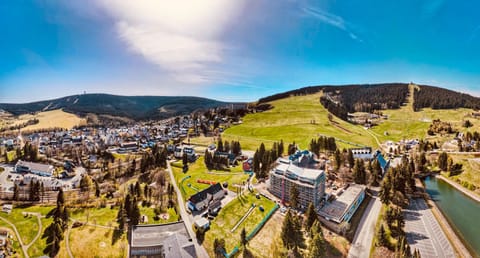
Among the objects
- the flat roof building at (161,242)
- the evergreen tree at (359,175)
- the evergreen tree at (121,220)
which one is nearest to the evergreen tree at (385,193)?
the evergreen tree at (359,175)

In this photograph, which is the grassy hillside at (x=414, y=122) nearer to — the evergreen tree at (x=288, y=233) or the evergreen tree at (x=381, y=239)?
the evergreen tree at (x=381, y=239)

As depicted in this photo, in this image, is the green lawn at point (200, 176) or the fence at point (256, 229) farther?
the green lawn at point (200, 176)

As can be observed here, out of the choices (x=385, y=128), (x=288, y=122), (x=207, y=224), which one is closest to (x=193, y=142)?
(x=288, y=122)

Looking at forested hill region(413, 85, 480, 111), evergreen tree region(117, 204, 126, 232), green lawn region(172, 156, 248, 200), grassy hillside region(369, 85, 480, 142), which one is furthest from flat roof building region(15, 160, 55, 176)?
forested hill region(413, 85, 480, 111)

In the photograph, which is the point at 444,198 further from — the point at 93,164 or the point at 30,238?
the point at 93,164

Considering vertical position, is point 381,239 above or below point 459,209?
above

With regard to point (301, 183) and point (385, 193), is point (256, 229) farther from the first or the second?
point (385, 193)

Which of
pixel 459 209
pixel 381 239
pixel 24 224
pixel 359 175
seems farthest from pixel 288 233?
pixel 24 224
